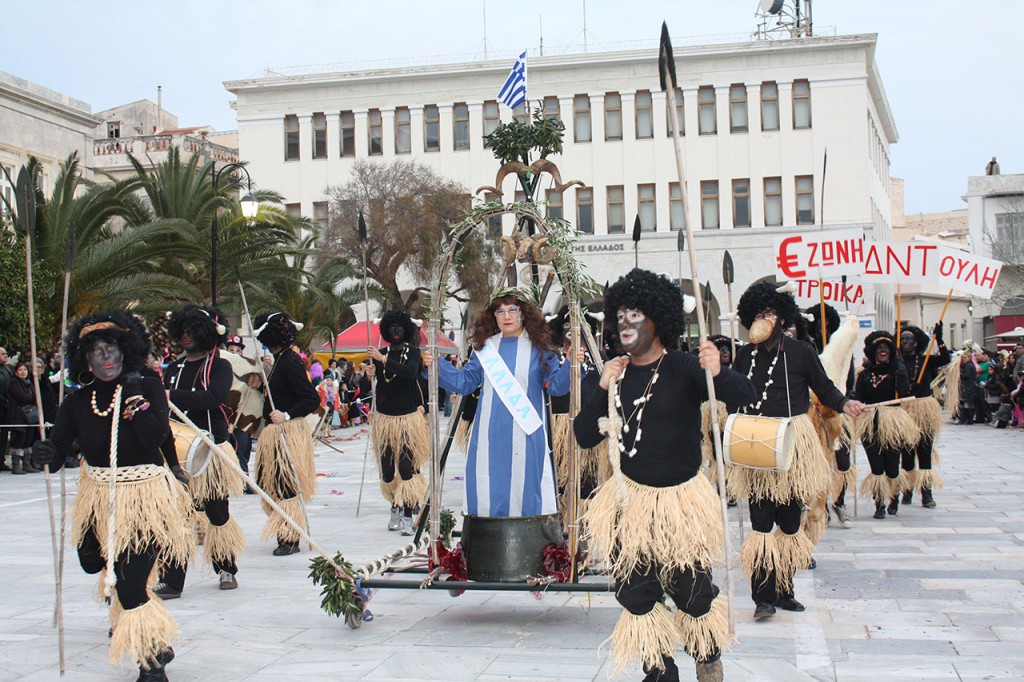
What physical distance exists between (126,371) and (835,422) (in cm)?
548

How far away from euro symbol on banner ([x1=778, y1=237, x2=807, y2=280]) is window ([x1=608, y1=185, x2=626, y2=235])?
116 feet

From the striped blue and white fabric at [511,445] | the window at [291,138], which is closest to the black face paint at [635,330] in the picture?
the striped blue and white fabric at [511,445]

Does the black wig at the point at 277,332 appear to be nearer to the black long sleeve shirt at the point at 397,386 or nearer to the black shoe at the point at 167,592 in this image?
the black long sleeve shirt at the point at 397,386

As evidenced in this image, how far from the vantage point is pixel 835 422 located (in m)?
9.07

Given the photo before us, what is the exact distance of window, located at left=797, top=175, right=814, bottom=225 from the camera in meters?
45.5

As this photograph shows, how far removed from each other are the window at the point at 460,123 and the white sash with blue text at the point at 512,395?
42.4m

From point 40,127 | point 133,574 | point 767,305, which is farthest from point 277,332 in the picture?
point 40,127

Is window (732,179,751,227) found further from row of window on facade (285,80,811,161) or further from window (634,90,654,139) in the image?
window (634,90,654,139)

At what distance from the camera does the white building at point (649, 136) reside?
45.1 m

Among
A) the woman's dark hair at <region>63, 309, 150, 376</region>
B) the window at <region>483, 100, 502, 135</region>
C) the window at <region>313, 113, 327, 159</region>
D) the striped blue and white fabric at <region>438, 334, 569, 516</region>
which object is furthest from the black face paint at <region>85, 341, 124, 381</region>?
the window at <region>313, 113, 327, 159</region>

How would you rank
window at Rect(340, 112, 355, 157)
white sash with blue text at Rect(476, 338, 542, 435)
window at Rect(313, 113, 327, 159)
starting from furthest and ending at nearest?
window at Rect(313, 113, 327, 159)
window at Rect(340, 112, 355, 157)
white sash with blue text at Rect(476, 338, 542, 435)

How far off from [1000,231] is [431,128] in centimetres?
2516

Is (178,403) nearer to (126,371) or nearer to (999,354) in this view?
(126,371)

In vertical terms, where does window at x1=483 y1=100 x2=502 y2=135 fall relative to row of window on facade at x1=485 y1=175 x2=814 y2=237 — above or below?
above
